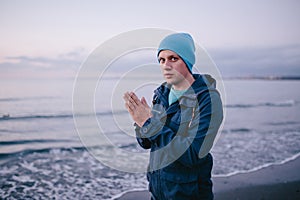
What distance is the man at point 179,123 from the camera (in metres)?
1.88

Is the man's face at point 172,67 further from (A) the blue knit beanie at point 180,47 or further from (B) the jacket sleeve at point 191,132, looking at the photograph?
(B) the jacket sleeve at point 191,132

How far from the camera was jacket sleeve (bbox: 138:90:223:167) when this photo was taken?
185 cm

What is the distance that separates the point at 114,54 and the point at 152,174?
98 centimetres

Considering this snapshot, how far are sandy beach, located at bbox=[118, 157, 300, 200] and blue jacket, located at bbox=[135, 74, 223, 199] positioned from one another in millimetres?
4012

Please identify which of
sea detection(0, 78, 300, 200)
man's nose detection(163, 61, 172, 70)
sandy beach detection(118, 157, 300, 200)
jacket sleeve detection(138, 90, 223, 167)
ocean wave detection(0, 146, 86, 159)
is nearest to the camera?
jacket sleeve detection(138, 90, 223, 167)

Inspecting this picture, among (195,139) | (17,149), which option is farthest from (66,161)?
(195,139)

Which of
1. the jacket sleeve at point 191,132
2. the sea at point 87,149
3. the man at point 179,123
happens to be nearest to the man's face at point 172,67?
the man at point 179,123

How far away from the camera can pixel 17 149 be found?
10.1 meters

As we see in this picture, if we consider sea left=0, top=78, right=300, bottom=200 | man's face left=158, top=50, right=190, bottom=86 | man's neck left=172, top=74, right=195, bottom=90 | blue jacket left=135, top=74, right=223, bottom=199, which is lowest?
sea left=0, top=78, right=300, bottom=200

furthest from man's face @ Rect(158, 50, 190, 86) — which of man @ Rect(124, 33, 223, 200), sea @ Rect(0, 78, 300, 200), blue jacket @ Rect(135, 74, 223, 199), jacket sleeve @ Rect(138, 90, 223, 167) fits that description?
sea @ Rect(0, 78, 300, 200)

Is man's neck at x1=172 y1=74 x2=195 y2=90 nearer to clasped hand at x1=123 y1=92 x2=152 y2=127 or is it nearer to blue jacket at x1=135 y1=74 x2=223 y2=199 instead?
blue jacket at x1=135 y1=74 x2=223 y2=199

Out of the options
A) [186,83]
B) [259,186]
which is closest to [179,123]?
[186,83]

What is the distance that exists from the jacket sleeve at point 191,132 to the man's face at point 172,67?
23 centimetres

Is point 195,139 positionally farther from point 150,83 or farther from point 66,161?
point 66,161
